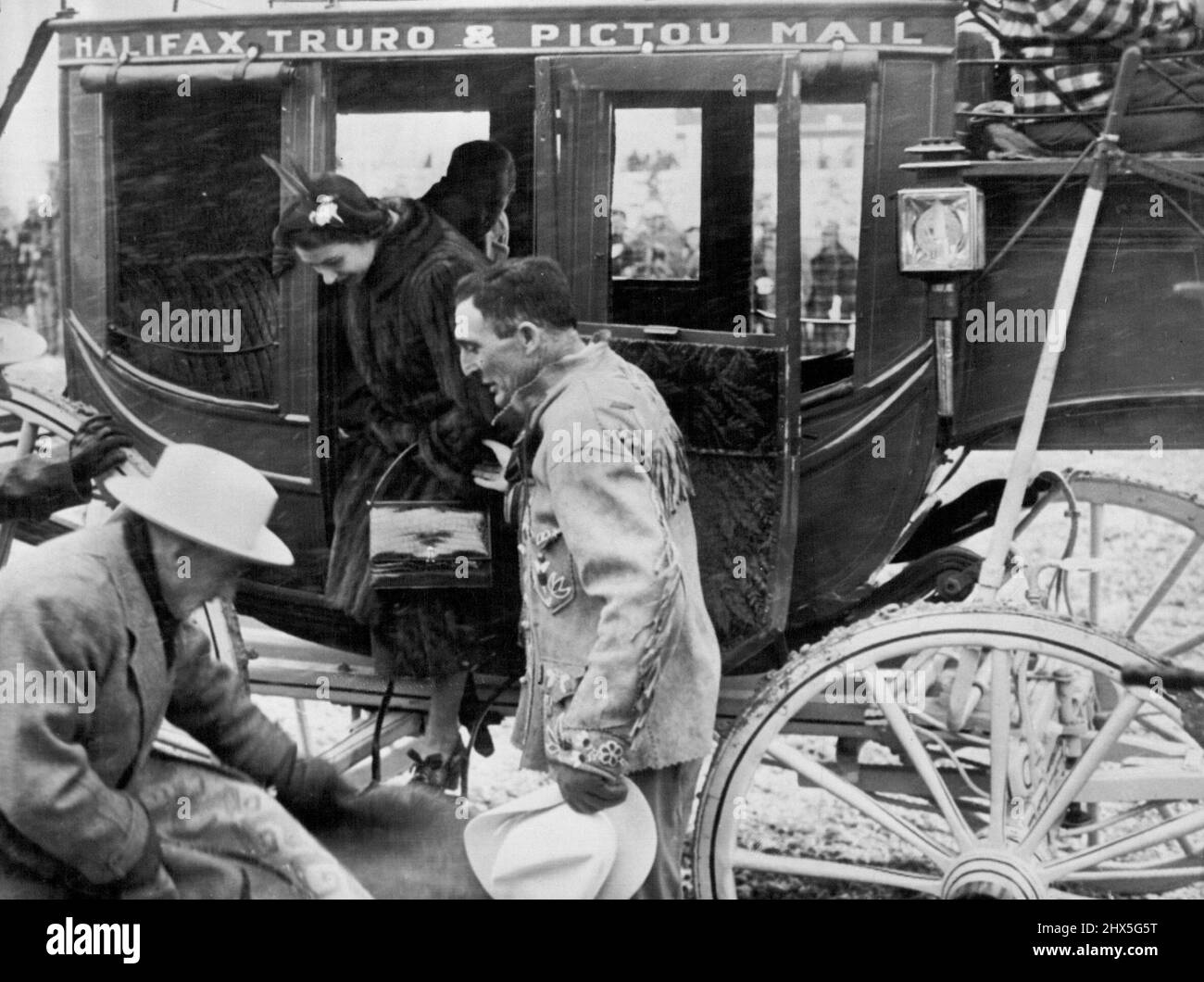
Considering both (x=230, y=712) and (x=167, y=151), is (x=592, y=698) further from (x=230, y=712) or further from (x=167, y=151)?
(x=167, y=151)

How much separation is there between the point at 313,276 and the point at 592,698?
3.56ft

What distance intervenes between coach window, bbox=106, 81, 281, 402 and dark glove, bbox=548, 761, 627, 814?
1.06 m

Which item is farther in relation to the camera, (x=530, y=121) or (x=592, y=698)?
(x=530, y=121)

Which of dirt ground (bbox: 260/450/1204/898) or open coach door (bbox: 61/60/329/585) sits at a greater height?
open coach door (bbox: 61/60/329/585)

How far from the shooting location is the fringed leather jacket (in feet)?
9.51

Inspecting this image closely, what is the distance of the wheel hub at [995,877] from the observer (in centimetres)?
305

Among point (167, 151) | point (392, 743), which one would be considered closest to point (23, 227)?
point (167, 151)

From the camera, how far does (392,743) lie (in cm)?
A: 344

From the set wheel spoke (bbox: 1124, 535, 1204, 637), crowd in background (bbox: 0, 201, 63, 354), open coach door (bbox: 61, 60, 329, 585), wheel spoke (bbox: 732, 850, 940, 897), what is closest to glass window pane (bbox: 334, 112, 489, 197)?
open coach door (bbox: 61, 60, 329, 585)

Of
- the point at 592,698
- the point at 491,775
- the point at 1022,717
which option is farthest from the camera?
the point at 491,775

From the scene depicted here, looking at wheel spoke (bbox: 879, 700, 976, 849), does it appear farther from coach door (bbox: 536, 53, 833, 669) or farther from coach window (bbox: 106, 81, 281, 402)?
coach window (bbox: 106, 81, 281, 402)

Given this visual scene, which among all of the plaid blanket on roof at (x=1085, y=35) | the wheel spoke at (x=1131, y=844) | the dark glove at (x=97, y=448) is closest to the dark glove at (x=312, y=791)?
the dark glove at (x=97, y=448)

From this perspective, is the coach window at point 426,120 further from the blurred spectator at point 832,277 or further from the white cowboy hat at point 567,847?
the white cowboy hat at point 567,847

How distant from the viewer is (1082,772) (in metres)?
3.03
